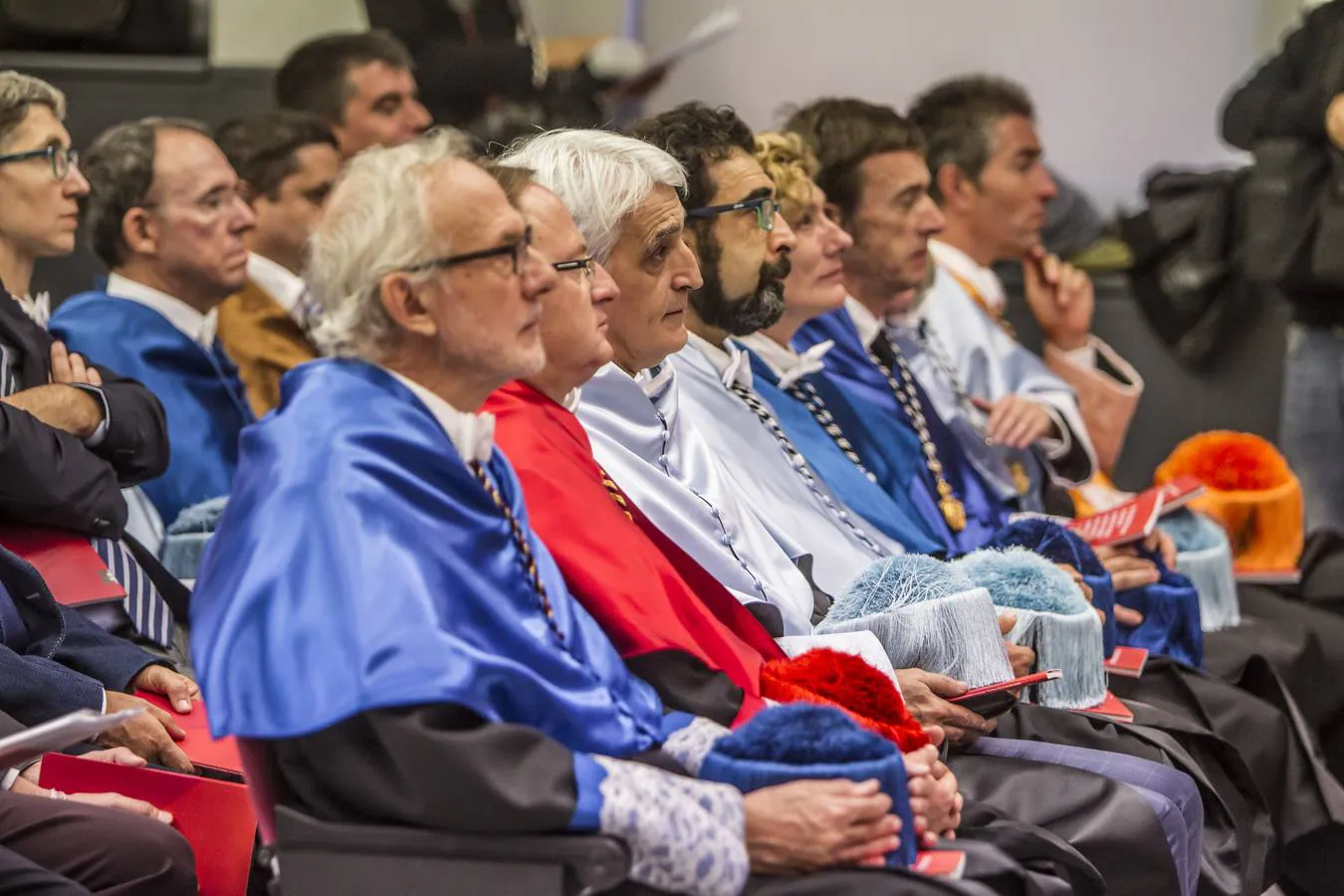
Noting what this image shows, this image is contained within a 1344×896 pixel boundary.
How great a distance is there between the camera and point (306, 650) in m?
2.41

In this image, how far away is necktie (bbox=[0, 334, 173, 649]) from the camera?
12.6ft

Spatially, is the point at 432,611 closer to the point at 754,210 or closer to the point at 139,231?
the point at 754,210

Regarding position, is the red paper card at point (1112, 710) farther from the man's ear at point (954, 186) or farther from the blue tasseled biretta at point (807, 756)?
the man's ear at point (954, 186)

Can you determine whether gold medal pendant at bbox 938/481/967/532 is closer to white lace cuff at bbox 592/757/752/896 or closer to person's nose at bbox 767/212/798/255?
person's nose at bbox 767/212/798/255

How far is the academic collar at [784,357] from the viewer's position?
4449 millimetres

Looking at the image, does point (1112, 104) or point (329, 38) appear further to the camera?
point (1112, 104)

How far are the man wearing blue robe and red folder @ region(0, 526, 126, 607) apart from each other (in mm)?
783

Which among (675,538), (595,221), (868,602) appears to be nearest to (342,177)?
(595,221)

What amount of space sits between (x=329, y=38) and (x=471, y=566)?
4.18m

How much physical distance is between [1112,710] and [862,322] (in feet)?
4.63

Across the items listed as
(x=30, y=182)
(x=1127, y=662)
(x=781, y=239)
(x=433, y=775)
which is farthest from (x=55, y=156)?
(x=1127, y=662)

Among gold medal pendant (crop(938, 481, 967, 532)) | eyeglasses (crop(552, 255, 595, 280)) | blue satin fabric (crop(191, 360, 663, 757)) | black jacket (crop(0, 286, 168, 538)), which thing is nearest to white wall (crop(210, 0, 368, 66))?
black jacket (crop(0, 286, 168, 538))

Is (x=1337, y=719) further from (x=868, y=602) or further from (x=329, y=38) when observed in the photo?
(x=329, y=38)

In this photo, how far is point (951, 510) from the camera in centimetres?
479
